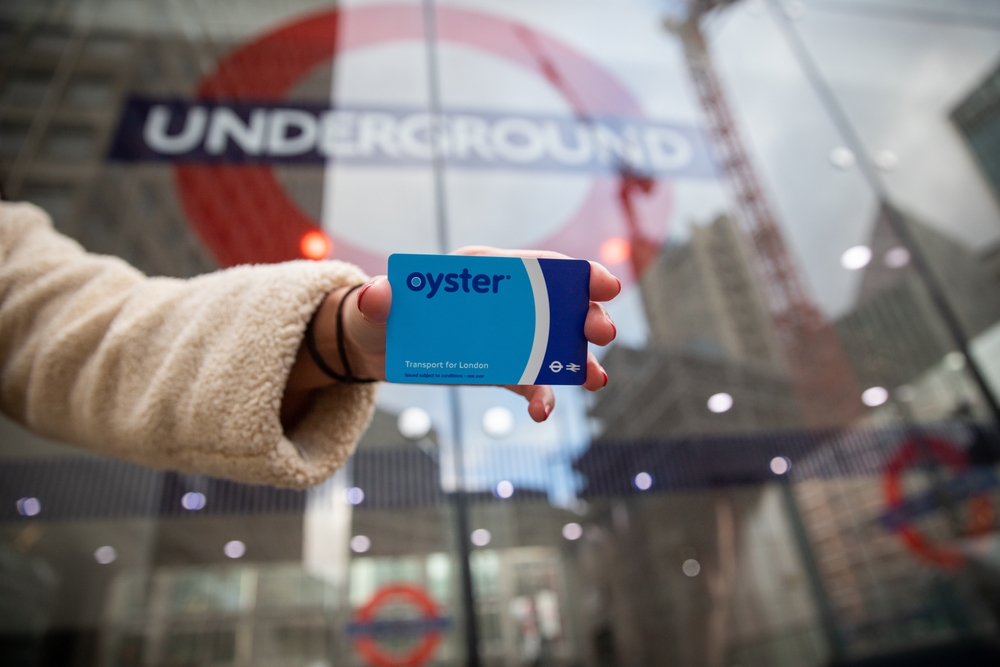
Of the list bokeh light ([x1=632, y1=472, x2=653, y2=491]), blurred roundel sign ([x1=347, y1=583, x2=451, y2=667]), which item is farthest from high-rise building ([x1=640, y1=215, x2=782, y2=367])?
blurred roundel sign ([x1=347, y1=583, x2=451, y2=667])

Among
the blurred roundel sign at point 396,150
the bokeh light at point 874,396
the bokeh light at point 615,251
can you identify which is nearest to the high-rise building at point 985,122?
the bokeh light at point 874,396

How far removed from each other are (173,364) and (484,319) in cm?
29

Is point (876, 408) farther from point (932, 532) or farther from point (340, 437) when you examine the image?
point (340, 437)

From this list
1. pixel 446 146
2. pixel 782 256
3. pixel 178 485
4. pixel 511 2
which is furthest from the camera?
pixel 782 256

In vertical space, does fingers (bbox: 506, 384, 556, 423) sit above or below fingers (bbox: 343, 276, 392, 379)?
below

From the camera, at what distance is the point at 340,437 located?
1.72 ft

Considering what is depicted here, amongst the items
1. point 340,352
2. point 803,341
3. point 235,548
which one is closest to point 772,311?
point 803,341

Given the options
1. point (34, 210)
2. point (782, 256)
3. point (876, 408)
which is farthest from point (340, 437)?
point (782, 256)

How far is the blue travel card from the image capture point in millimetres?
363

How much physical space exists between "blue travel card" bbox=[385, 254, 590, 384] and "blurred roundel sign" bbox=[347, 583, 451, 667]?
212cm

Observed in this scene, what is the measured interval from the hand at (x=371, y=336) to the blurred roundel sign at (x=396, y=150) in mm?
1451

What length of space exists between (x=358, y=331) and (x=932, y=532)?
10.6 ft

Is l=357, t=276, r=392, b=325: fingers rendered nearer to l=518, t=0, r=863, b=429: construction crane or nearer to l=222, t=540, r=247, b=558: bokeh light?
l=518, t=0, r=863, b=429: construction crane

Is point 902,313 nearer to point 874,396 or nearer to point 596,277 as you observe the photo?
point 874,396
